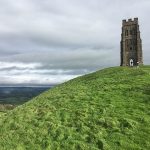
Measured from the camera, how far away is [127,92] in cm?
4384

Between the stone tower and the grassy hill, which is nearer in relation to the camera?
the grassy hill

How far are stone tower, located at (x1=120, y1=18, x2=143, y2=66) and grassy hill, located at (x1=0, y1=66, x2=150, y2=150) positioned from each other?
43.1 metres

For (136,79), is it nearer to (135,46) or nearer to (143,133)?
(143,133)

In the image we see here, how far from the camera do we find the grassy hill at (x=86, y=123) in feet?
97.7

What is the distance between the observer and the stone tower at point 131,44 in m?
88.9

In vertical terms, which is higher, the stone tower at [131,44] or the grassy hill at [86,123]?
the stone tower at [131,44]

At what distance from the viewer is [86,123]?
33.8 metres

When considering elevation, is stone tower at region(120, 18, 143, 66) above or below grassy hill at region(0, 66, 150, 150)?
above

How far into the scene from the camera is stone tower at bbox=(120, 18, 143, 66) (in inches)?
3499

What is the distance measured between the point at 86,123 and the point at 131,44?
61.3 m

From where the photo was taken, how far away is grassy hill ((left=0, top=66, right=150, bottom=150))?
97.7 feet

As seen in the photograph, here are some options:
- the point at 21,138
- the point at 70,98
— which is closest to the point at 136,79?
the point at 70,98

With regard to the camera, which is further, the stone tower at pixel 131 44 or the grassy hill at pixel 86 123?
the stone tower at pixel 131 44

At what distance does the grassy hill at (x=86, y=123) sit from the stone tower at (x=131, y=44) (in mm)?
43060
